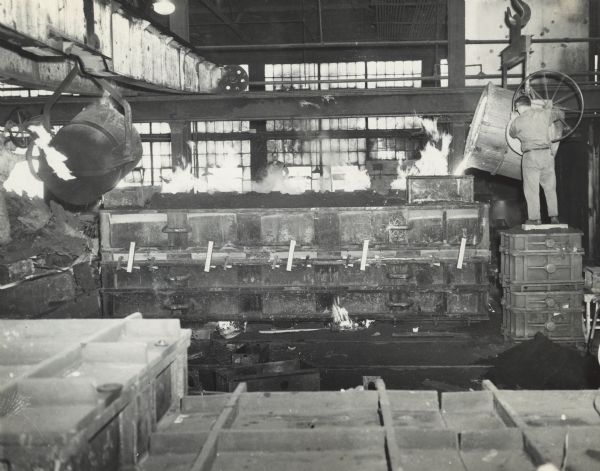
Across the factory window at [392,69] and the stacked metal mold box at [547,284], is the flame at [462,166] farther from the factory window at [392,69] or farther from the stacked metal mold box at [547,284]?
the factory window at [392,69]

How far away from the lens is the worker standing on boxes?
6969 mm

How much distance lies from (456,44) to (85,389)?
8.69 m

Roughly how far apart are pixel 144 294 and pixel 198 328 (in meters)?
0.95

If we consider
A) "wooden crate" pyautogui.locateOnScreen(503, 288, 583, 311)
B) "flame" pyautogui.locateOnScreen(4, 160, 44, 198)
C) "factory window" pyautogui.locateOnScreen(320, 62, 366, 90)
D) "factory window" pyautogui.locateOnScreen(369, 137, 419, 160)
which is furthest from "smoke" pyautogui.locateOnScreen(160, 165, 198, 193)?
"factory window" pyautogui.locateOnScreen(320, 62, 366, 90)

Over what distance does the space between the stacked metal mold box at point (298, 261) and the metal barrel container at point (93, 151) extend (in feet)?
8.54

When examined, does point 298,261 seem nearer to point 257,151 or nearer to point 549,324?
point 549,324

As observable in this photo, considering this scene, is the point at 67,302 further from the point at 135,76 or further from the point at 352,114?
the point at 352,114

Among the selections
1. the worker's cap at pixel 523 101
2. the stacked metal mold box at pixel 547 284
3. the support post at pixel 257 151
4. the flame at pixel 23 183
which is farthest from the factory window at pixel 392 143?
the stacked metal mold box at pixel 547 284

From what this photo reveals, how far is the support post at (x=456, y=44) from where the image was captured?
9133mm

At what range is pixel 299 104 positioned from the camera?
923 cm

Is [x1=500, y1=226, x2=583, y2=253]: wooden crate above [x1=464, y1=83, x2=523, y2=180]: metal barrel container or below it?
below

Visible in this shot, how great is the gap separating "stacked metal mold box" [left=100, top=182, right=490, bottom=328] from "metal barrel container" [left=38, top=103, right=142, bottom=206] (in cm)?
260

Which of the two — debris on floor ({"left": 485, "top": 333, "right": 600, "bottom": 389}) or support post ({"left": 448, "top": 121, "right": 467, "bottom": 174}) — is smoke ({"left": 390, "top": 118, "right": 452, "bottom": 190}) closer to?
support post ({"left": 448, "top": 121, "right": 467, "bottom": 174})

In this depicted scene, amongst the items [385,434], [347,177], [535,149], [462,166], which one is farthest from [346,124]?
[385,434]
